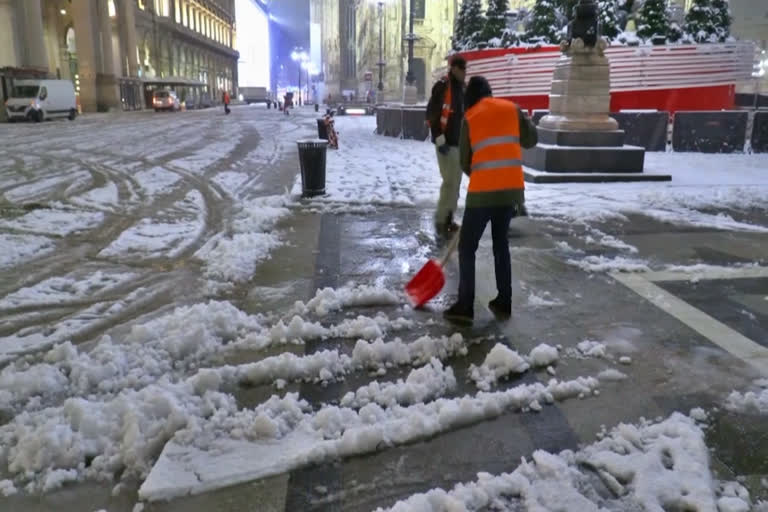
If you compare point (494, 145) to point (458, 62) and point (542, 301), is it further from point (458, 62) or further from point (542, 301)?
point (458, 62)

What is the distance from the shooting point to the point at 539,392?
3.49 m

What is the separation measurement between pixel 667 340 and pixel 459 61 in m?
3.73

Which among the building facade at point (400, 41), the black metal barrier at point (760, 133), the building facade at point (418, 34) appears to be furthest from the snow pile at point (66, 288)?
the building facade at point (400, 41)

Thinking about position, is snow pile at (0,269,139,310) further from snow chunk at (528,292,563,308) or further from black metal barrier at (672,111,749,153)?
black metal barrier at (672,111,749,153)

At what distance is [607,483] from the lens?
272cm

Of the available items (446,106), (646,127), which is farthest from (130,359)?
(646,127)

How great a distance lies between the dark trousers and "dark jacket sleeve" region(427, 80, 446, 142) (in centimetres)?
274

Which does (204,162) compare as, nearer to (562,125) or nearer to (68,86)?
(562,125)

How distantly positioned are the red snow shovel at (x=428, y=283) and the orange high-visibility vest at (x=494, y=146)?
581 mm

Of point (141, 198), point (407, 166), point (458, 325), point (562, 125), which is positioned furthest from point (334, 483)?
point (407, 166)

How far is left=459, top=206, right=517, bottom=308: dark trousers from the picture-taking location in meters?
4.64

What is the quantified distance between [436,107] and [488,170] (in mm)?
2895

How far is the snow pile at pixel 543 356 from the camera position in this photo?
390cm

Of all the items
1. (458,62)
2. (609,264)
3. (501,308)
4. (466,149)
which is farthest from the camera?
(458,62)
